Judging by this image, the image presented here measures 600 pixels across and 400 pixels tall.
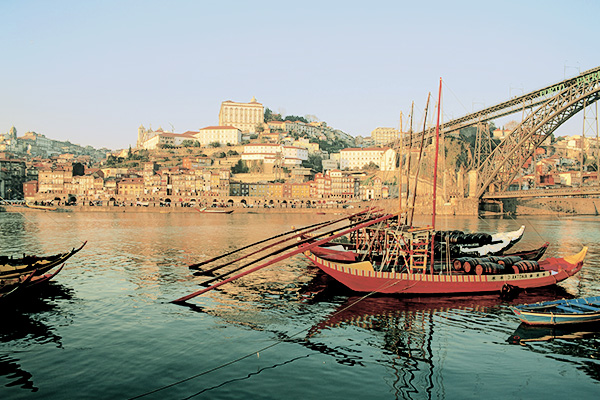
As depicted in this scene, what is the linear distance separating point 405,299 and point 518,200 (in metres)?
66.7

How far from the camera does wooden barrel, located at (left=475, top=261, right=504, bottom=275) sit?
1661 centimetres

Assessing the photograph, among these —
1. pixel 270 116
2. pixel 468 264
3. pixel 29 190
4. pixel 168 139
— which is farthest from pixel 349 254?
pixel 270 116

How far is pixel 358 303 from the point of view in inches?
601

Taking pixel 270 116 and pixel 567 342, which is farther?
pixel 270 116

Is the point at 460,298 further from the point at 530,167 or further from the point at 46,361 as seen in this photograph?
the point at 530,167

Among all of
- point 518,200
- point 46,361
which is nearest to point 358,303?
point 46,361

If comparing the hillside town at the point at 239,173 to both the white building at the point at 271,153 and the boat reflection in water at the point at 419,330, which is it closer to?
the white building at the point at 271,153

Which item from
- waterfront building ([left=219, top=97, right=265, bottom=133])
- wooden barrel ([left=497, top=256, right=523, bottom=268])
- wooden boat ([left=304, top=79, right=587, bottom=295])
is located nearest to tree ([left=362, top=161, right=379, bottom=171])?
waterfront building ([left=219, top=97, right=265, bottom=133])

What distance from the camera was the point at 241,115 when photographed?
14162 centimetres

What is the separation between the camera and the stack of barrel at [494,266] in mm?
16812

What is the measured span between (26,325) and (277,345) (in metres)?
7.18

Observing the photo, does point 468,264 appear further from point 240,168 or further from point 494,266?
point 240,168

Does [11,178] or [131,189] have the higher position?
[11,178]

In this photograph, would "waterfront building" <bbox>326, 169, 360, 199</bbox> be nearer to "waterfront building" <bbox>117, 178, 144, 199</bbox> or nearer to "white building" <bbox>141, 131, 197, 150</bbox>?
"waterfront building" <bbox>117, 178, 144, 199</bbox>
